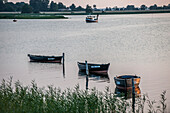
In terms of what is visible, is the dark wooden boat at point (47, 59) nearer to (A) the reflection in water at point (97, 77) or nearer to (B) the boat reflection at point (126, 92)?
(A) the reflection in water at point (97, 77)

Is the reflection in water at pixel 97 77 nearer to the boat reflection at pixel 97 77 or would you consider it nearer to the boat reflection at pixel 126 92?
the boat reflection at pixel 97 77

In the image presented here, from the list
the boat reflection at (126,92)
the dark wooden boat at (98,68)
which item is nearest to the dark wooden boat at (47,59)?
the dark wooden boat at (98,68)

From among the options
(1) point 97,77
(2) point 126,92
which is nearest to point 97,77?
(1) point 97,77

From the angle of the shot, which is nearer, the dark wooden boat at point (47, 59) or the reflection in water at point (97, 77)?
the reflection in water at point (97, 77)

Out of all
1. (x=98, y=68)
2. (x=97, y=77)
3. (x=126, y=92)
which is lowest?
(x=97, y=77)

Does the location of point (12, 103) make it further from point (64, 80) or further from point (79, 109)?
point (64, 80)

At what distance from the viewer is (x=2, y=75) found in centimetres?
3766

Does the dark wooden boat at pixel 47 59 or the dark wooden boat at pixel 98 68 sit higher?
the dark wooden boat at pixel 98 68

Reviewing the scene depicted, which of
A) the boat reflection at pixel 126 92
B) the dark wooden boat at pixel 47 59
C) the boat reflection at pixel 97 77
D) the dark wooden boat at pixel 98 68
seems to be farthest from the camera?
the dark wooden boat at pixel 47 59

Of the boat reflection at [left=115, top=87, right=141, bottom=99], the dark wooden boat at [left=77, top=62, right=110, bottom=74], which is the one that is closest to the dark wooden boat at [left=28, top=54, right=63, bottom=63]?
the dark wooden boat at [left=77, top=62, right=110, bottom=74]

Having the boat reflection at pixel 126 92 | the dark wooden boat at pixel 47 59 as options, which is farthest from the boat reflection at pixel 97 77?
the dark wooden boat at pixel 47 59

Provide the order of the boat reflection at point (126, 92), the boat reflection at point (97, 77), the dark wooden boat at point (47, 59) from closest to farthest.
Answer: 1. the boat reflection at point (126, 92)
2. the boat reflection at point (97, 77)
3. the dark wooden boat at point (47, 59)

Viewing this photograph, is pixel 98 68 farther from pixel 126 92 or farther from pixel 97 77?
pixel 126 92

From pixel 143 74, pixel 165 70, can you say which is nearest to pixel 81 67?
pixel 143 74
